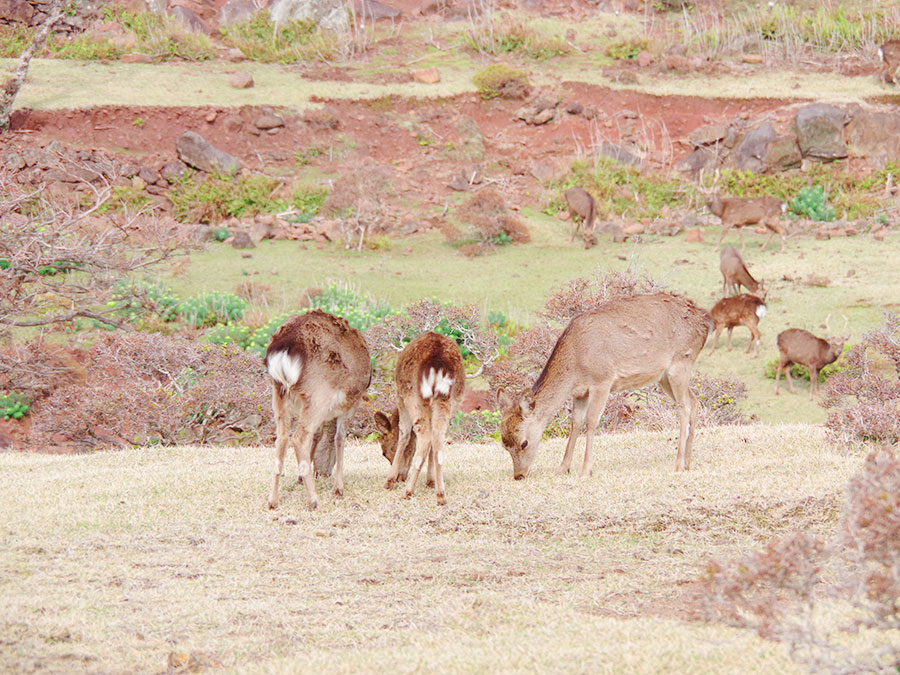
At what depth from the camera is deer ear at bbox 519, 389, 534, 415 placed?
852 centimetres

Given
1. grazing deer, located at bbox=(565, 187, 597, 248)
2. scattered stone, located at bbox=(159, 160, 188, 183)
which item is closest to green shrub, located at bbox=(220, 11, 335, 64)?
scattered stone, located at bbox=(159, 160, 188, 183)

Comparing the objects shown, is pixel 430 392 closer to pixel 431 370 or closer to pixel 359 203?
pixel 431 370

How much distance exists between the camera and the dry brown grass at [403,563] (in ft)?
16.9

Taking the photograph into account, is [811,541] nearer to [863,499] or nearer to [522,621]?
[863,499]

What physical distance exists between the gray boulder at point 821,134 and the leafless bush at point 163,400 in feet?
57.1

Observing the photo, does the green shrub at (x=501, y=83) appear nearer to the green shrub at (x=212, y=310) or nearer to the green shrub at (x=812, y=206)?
the green shrub at (x=812, y=206)

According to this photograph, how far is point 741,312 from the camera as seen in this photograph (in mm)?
16344

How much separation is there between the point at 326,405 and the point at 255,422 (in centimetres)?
581

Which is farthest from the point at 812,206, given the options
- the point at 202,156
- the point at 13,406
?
the point at 13,406

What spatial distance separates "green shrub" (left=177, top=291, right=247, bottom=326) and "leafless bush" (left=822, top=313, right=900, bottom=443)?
9.06m

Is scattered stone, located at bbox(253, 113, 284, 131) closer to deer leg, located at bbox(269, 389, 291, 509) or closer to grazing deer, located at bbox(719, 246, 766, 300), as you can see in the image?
grazing deer, located at bbox(719, 246, 766, 300)

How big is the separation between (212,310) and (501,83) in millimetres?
15315

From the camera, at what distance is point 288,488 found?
28.3 ft

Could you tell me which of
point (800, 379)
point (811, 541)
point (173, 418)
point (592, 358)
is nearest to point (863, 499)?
point (811, 541)
